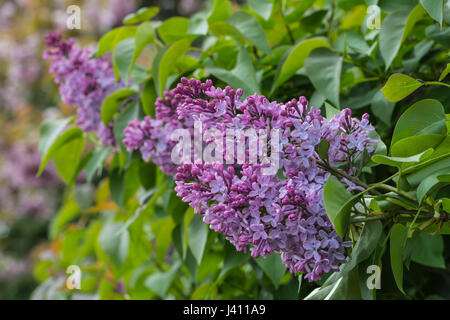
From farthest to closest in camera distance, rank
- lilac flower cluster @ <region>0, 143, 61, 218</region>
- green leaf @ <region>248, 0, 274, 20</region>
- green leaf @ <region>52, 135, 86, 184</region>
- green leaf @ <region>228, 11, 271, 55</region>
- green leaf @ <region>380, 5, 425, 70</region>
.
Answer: lilac flower cluster @ <region>0, 143, 61, 218</region>, green leaf @ <region>52, 135, 86, 184</region>, green leaf @ <region>248, 0, 274, 20</region>, green leaf @ <region>228, 11, 271, 55</region>, green leaf @ <region>380, 5, 425, 70</region>

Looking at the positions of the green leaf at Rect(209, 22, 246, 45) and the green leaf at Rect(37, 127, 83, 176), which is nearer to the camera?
the green leaf at Rect(209, 22, 246, 45)

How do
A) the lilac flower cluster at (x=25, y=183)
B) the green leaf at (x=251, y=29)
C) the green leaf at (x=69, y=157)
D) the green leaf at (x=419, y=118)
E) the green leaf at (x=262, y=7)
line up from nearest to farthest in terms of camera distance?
the green leaf at (x=419, y=118) → the green leaf at (x=251, y=29) → the green leaf at (x=262, y=7) → the green leaf at (x=69, y=157) → the lilac flower cluster at (x=25, y=183)

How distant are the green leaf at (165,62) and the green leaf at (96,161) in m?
0.31

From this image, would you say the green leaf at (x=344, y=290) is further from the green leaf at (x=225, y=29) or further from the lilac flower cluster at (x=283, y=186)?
the green leaf at (x=225, y=29)

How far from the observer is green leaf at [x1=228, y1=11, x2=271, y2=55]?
2.99 ft

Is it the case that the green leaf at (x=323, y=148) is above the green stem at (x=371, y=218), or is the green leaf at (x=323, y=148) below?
above

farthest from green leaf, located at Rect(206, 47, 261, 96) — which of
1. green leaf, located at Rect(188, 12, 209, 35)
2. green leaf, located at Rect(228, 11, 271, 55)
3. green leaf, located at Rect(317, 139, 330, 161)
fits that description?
green leaf, located at Rect(317, 139, 330, 161)

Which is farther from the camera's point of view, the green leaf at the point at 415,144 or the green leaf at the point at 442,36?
the green leaf at the point at 442,36

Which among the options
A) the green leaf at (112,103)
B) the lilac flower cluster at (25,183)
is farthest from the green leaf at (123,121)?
the lilac flower cluster at (25,183)

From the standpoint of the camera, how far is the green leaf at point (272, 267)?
32.5 inches

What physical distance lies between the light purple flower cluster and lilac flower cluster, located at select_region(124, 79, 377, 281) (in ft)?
1.69

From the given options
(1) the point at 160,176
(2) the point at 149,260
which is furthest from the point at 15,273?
(1) the point at 160,176

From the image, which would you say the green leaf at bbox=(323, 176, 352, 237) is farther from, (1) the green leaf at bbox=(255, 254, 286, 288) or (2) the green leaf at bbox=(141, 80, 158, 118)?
(2) the green leaf at bbox=(141, 80, 158, 118)
